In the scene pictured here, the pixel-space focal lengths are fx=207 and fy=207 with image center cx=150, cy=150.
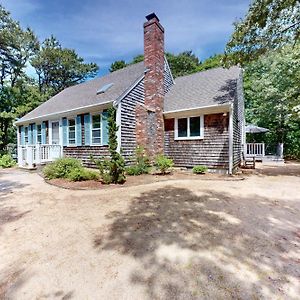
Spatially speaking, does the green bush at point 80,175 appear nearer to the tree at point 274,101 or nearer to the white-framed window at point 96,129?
the white-framed window at point 96,129

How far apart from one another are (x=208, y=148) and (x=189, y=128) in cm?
142

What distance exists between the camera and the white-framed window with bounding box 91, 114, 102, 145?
10.4 m

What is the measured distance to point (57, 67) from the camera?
2867cm

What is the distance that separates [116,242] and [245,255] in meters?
1.87

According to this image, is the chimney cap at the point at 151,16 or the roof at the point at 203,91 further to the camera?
the chimney cap at the point at 151,16

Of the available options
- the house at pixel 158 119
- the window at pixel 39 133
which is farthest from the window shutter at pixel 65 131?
the window at pixel 39 133

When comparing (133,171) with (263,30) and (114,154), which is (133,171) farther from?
(263,30)

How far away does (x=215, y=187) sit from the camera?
6.76m

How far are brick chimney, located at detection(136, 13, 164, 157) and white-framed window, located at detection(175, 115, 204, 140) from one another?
35.4 inches

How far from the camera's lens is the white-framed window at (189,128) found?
10109 millimetres

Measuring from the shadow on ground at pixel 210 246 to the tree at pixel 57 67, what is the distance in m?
28.2

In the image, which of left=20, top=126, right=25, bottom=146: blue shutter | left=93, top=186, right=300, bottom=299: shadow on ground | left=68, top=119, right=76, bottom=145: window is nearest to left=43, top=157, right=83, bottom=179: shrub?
left=68, top=119, right=76, bottom=145: window

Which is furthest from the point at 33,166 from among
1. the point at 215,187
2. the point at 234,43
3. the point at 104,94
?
the point at 234,43

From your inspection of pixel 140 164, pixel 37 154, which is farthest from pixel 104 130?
pixel 37 154
